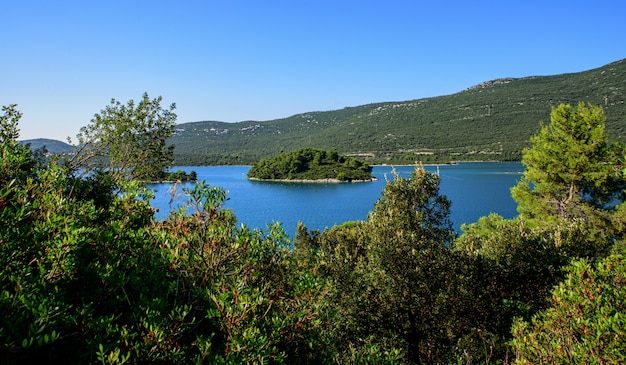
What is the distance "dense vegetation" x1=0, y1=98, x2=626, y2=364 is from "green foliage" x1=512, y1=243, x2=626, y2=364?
0.02m

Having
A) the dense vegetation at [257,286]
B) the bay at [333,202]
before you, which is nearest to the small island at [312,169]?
the bay at [333,202]

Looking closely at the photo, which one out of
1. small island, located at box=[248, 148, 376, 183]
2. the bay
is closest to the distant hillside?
the bay

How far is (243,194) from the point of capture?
95.2 meters

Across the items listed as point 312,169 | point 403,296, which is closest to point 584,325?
point 403,296

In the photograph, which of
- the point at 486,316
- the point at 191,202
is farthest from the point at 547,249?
the point at 191,202

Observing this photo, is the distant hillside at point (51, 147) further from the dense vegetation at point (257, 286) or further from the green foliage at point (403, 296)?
the green foliage at point (403, 296)

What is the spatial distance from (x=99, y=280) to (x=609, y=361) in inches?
248

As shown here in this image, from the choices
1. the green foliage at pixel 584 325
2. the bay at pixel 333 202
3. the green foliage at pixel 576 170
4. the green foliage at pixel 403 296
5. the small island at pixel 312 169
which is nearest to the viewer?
the green foliage at pixel 584 325

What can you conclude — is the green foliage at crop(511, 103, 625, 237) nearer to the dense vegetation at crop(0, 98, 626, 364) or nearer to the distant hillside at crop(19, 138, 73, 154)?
the dense vegetation at crop(0, 98, 626, 364)

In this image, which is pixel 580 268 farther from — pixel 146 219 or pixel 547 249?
pixel 146 219

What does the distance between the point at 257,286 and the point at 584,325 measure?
4.77 meters

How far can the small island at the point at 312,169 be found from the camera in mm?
125812

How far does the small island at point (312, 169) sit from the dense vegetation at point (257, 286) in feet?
367

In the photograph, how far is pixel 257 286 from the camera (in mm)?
5160
